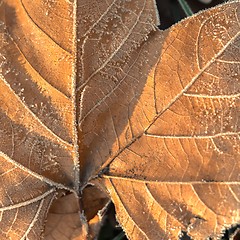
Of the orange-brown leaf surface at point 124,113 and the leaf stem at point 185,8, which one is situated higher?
the leaf stem at point 185,8

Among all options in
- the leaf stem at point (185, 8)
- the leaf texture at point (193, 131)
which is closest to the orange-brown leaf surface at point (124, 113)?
the leaf texture at point (193, 131)

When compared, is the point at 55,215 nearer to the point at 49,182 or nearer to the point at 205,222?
the point at 49,182

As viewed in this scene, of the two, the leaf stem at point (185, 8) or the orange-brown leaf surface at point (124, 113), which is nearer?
the orange-brown leaf surface at point (124, 113)

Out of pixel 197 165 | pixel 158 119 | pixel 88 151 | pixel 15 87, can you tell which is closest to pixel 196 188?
pixel 197 165

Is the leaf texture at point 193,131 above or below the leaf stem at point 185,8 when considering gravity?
below

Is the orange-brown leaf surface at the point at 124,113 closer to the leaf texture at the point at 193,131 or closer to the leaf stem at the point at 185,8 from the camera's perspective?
the leaf texture at the point at 193,131

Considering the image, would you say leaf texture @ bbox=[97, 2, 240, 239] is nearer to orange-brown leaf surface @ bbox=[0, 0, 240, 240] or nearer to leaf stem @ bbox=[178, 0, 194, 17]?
orange-brown leaf surface @ bbox=[0, 0, 240, 240]

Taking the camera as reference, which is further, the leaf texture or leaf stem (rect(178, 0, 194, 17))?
leaf stem (rect(178, 0, 194, 17))

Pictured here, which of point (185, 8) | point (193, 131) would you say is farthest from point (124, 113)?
point (185, 8)

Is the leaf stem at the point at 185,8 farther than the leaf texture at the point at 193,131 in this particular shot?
Yes

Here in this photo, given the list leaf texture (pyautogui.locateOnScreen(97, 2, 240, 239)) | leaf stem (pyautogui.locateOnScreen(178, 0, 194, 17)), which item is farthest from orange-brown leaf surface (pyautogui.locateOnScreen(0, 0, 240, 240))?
leaf stem (pyautogui.locateOnScreen(178, 0, 194, 17))
